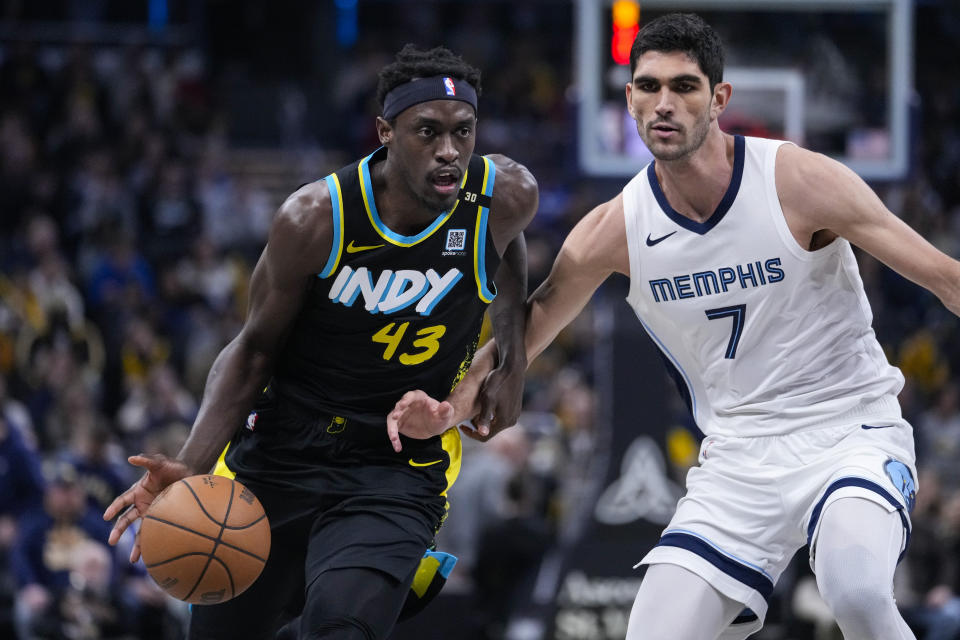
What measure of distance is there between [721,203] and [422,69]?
1145mm

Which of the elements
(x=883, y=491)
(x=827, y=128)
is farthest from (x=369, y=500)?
(x=827, y=128)

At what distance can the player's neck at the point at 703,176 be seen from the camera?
190 inches

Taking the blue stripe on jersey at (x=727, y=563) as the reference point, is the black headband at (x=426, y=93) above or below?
above

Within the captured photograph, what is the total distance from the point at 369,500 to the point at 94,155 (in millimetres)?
11822

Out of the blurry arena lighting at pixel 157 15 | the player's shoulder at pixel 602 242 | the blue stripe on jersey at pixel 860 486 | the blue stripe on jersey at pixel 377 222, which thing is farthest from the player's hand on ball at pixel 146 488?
the blurry arena lighting at pixel 157 15

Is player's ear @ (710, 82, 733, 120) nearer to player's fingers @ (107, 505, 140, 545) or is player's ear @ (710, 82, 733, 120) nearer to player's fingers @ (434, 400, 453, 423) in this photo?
player's fingers @ (434, 400, 453, 423)

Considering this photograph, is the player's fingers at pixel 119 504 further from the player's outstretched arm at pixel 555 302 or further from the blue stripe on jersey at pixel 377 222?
the blue stripe on jersey at pixel 377 222

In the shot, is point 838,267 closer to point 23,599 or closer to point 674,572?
point 674,572

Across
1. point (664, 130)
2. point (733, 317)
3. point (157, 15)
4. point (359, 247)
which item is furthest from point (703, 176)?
point (157, 15)

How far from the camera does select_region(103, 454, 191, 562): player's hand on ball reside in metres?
4.66

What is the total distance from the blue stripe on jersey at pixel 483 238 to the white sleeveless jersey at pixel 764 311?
0.59 m

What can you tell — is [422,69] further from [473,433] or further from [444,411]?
[473,433]

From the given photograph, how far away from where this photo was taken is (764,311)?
474 cm

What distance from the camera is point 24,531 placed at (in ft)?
32.6
